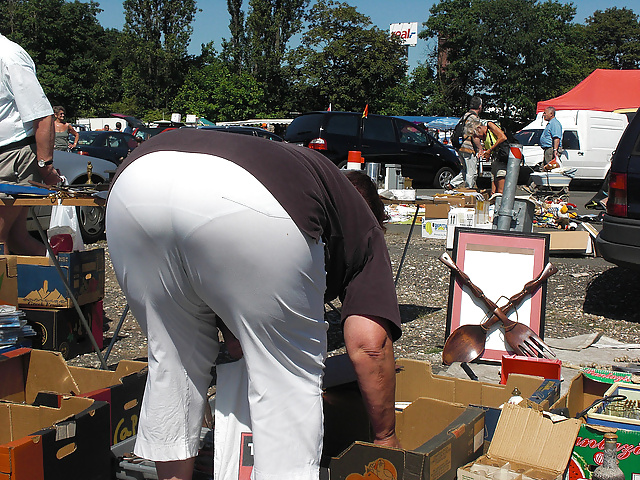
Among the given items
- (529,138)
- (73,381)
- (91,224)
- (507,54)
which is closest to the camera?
(73,381)

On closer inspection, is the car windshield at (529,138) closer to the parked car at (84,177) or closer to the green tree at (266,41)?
the parked car at (84,177)

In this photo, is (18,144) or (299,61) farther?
(299,61)

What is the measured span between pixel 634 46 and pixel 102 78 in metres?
41.1

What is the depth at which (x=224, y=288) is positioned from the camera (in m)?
1.71

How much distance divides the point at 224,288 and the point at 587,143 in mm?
17965

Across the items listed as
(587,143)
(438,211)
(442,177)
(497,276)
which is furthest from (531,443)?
(587,143)

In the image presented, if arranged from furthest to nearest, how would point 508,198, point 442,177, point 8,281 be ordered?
point 442,177, point 508,198, point 8,281

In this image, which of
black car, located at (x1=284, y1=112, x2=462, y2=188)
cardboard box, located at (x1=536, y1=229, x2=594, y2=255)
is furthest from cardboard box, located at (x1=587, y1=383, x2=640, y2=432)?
black car, located at (x1=284, y1=112, x2=462, y2=188)

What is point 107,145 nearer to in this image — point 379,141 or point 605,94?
point 379,141

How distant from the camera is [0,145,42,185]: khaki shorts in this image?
393 cm

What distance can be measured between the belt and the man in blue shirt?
1224 centimetres

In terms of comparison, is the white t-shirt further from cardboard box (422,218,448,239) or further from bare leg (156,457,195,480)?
cardboard box (422,218,448,239)

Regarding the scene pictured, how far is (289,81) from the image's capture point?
4172cm

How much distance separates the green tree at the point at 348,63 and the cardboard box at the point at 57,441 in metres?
36.9
